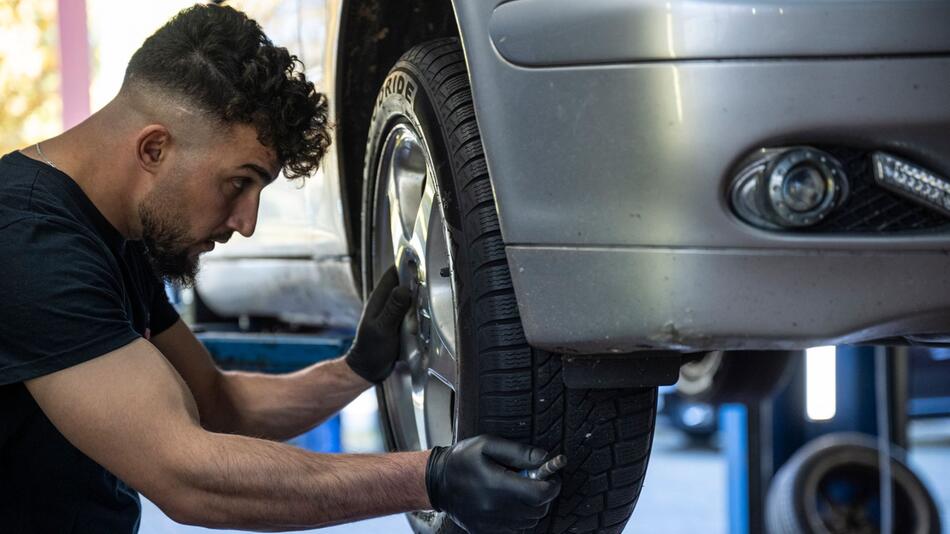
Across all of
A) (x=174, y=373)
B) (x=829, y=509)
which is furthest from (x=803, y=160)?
(x=829, y=509)

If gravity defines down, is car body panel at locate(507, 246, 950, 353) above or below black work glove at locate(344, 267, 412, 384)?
below

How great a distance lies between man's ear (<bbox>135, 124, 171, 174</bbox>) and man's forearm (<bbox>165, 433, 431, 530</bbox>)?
17.5 inches

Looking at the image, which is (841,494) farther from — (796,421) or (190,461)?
(190,461)

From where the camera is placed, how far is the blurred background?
2824 mm

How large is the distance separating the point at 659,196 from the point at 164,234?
0.85m

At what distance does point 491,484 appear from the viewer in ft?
5.03

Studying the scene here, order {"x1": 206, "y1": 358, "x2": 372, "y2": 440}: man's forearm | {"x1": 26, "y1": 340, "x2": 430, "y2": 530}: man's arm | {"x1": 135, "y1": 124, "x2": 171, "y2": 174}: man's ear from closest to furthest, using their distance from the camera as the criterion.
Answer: {"x1": 26, "y1": 340, "x2": 430, "y2": 530}: man's arm → {"x1": 135, "y1": 124, "x2": 171, "y2": 174}: man's ear → {"x1": 206, "y1": 358, "x2": 372, "y2": 440}: man's forearm

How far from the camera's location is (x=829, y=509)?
354cm

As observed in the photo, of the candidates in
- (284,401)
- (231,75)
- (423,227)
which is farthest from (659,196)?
(284,401)

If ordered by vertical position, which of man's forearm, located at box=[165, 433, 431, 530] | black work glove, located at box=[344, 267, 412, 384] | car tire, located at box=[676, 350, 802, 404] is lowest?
man's forearm, located at box=[165, 433, 431, 530]

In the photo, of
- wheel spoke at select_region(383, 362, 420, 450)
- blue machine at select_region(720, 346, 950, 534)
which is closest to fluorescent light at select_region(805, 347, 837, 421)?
blue machine at select_region(720, 346, 950, 534)

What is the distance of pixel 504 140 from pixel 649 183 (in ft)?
0.67

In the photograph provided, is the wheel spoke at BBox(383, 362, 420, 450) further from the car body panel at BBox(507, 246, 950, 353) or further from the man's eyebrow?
the car body panel at BBox(507, 246, 950, 353)

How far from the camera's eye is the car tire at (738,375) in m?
2.93
